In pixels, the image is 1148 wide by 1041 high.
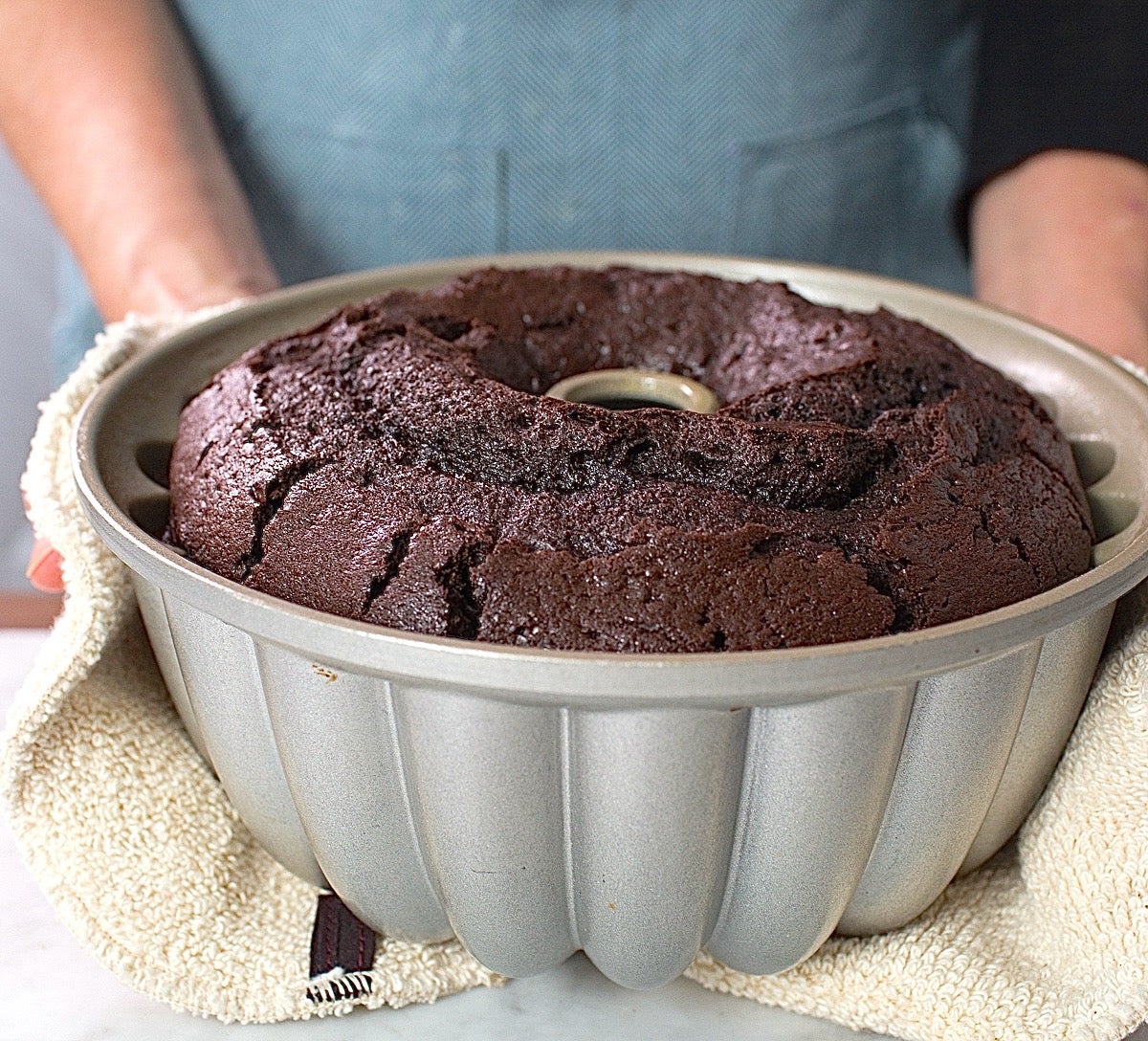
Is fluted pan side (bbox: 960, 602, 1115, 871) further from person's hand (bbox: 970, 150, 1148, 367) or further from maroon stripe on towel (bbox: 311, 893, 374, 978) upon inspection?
person's hand (bbox: 970, 150, 1148, 367)

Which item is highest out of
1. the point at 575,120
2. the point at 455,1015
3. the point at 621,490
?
the point at 621,490

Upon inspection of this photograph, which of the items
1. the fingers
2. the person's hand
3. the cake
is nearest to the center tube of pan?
the cake

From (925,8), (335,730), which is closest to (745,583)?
(335,730)

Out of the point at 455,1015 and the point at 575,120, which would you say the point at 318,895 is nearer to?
the point at 455,1015

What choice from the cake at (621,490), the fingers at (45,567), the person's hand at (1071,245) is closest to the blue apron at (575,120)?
the person's hand at (1071,245)

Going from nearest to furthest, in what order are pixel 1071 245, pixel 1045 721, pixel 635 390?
1. pixel 1045 721
2. pixel 635 390
3. pixel 1071 245

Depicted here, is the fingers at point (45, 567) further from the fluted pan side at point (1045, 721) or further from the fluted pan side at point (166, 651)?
the fluted pan side at point (1045, 721)

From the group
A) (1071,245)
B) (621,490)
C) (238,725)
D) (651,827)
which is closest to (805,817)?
(651,827)
